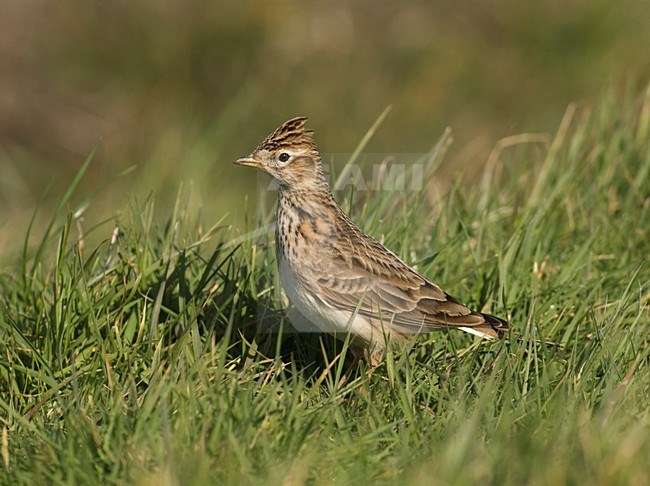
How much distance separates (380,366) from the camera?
470 cm

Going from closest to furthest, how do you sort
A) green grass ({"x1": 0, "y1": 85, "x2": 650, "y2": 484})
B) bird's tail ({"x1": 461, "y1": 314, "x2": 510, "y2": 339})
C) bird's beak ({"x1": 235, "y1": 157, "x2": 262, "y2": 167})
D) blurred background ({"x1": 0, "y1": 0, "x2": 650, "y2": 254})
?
green grass ({"x1": 0, "y1": 85, "x2": 650, "y2": 484}) < bird's tail ({"x1": 461, "y1": 314, "x2": 510, "y2": 339}) < bird's beak ({"x1": 235, "y1": 157, "x2": 262, "y2": 167}) < blurred background ({"x1": 0, "y1": 0, "x2": 650, "y2": 254})

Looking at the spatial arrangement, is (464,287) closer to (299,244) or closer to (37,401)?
(299,244)

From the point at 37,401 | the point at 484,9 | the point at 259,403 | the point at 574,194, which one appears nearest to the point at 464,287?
the point at 574,194

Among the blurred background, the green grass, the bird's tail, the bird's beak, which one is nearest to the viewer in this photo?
the green grass

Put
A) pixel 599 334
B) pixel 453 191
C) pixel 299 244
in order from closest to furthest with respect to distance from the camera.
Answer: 1. pixel 599 334
2. pixel 299 244
3. pixel 453 191

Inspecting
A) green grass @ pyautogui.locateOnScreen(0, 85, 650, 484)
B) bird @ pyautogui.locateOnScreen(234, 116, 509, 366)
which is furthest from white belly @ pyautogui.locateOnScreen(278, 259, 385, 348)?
green grass @ pyautogui.locateOnScreen(0, 85, 650, 484)

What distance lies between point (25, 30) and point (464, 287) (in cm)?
912

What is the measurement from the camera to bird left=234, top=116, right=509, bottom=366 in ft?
15.6

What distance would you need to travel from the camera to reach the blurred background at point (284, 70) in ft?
37.7

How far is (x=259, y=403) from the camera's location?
4176mm

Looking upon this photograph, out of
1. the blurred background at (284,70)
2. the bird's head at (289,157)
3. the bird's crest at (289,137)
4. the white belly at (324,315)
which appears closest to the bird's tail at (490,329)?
the white belly at (324,315)

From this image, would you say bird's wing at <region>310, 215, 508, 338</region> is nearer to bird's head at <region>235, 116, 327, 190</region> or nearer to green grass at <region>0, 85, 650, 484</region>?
green grass at <region>0, 85, 650, 484</region>

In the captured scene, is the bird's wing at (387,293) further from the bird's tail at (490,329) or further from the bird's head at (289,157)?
the bird's head at (289,157)

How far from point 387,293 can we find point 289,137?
905mm
